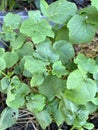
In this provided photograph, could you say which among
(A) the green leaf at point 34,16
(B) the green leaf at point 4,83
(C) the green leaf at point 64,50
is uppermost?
(A) the green leaf at point 34,16

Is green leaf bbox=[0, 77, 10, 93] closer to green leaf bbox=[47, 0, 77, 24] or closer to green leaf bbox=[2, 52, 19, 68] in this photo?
green leaf bbox=[2, 52, 19, 68]

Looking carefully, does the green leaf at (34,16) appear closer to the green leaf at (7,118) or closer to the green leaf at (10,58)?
the green leaf at (10,58)

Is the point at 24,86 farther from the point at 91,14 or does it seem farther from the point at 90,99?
the point at 91,14

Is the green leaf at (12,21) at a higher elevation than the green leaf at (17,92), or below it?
higher

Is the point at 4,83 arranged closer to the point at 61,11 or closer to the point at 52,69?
the point at 52,69

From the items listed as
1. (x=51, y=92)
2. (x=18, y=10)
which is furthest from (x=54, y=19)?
(x=18, y=10)

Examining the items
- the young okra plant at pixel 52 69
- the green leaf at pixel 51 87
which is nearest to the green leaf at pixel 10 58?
the young okra plant at pixel 52 69
